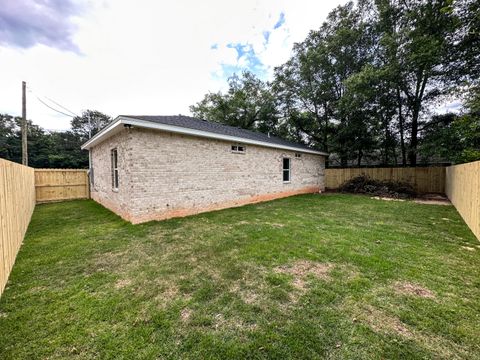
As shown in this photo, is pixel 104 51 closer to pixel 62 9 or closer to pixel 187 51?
pixel 62 9

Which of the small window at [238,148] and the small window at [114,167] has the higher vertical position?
the small window at [238,148]

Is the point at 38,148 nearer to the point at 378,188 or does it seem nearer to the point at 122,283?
the point at 122,283

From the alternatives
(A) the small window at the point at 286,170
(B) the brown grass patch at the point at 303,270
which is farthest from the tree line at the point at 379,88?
(B) the brown grass patch at the point at 303,270

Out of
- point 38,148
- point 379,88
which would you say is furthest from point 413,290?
point 38,148

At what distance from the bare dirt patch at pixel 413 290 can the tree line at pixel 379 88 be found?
666 cm

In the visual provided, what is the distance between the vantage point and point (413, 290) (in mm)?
2732

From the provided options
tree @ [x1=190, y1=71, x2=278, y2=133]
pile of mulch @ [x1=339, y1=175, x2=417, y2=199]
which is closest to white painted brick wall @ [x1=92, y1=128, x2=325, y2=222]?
pile of mulch @ [x1=339, y1=175, x2=417, y2=199]

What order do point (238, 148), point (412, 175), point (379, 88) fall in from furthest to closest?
point (412, 175)
point (379, 88)
point (238, 148)

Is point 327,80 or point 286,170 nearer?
point 286,170

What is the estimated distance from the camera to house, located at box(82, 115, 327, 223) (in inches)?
229

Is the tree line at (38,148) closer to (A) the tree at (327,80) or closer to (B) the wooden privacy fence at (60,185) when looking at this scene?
(B) the wooden privacy fence at (60,185)

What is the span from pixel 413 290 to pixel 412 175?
45.2 feet

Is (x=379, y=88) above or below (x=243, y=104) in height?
below

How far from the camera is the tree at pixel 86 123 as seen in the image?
3194cm
